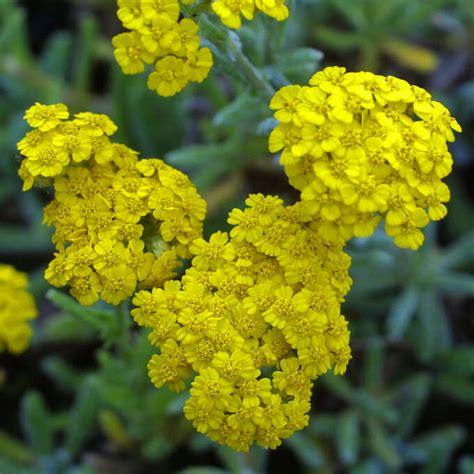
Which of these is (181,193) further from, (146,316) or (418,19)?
(418,19)

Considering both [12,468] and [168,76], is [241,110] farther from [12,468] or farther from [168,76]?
[12,468]

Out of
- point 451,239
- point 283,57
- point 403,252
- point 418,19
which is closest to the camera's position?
point 283,57

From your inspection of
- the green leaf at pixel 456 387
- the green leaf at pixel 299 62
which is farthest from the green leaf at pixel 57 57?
the green leaf at pixel 456 387

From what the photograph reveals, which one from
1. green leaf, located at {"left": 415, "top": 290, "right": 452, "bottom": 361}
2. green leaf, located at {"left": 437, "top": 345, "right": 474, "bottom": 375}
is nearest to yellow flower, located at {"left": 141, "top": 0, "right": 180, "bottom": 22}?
green leaf, located at {"left": 415, "top": 290, "right": 452, "bottom": 361}

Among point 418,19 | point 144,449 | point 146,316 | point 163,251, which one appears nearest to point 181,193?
point 163,251

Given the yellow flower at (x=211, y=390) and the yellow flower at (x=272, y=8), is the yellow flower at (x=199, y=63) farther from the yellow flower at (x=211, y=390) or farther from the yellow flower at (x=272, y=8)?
the yellow flower at (x=211, y=390)

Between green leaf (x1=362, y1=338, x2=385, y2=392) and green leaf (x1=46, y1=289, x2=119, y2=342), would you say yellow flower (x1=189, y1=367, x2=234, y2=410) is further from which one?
green leaf (x1=362, y1=338, x2=385, y2=392)
